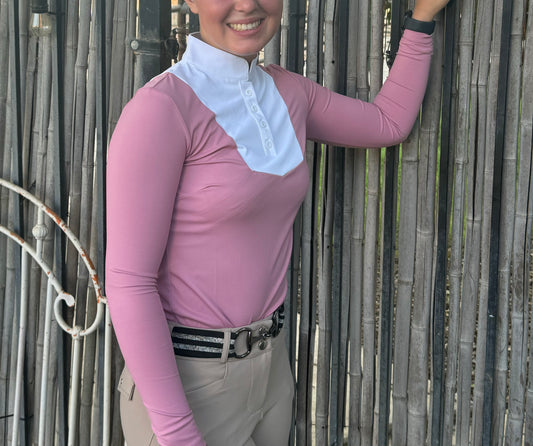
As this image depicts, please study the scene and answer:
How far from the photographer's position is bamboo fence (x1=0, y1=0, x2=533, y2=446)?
1.80 metres

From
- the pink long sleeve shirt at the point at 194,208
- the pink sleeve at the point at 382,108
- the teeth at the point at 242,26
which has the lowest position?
the pink long sleeve shirt at the point at 194,208

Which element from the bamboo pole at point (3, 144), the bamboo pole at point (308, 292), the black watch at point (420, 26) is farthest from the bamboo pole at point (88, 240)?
the black watch at point (420, 26)

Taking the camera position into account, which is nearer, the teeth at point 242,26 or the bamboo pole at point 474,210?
the teeth at point 242,26

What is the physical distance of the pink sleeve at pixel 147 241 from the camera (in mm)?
1345

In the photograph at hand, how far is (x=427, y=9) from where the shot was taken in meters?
1.70

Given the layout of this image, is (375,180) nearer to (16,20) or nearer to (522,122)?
(522,122)

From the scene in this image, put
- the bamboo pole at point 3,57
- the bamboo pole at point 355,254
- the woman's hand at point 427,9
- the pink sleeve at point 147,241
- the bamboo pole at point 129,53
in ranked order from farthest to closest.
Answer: the bamboo pole at point 3,57, the bamboo pole at point 129,53, the bamboo pole at point 355,254, the woman's hand at point 427,9, the pink sleeve at point 147,241

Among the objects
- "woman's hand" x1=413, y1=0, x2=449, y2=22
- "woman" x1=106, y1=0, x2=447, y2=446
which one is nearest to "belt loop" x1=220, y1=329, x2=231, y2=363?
"woman" x1=106, y1=0, x2=447, y2=446

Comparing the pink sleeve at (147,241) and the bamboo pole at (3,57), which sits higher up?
the bamboo pole at (3,57)

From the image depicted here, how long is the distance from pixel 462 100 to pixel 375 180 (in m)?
0.31

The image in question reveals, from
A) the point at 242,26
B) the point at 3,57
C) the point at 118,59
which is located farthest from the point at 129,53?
the point at 242,26

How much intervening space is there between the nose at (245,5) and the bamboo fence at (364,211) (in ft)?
1.63

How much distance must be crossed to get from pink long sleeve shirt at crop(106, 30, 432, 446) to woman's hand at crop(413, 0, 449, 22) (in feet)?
1.21

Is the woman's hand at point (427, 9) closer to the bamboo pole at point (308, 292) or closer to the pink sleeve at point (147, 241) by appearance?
the bamboo pole at point (308, 292)
